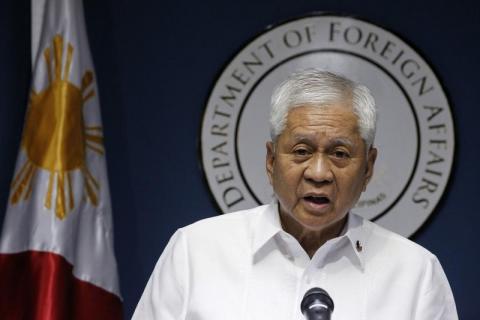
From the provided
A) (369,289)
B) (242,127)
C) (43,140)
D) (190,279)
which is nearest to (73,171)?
(43,140)

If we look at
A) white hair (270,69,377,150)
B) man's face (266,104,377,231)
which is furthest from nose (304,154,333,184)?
white hair (270,69,377,150)

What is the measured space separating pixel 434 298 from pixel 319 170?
42cm

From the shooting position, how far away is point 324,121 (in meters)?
1.85

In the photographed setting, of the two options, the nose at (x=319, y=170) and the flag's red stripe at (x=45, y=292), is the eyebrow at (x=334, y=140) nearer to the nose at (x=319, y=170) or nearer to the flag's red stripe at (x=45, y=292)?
the nose at (x=319, y=170)

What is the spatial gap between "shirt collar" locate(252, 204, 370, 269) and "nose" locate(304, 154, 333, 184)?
0.19 m

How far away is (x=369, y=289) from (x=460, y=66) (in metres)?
1.65

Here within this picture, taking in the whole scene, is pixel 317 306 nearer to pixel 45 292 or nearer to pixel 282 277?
pixel 282 277

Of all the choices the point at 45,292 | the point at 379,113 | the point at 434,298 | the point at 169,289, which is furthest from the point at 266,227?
the point at 379,113

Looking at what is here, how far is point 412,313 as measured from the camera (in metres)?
1.93

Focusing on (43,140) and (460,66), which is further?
(460,66)

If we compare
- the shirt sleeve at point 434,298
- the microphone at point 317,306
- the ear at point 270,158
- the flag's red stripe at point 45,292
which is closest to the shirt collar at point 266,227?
the ear at point 270,158

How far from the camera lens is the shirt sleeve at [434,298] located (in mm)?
1926

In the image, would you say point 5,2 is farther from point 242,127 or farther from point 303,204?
point 303,204

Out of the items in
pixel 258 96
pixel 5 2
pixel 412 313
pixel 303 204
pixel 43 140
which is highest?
pixel 5 2
